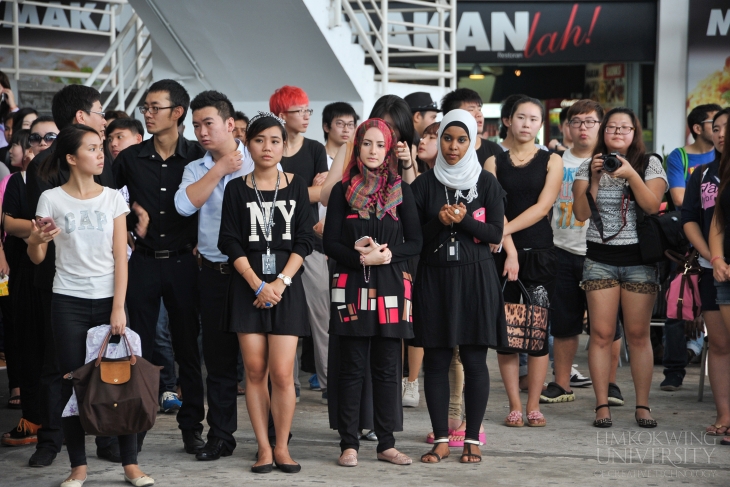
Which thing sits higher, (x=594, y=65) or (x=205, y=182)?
(x=594, y=65)

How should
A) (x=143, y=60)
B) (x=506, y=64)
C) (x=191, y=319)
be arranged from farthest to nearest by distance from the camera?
(x=506, y=64)
(x=143, y=60)
(x=191, y=319)

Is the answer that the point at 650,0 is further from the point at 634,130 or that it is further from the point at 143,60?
the point at 634,130

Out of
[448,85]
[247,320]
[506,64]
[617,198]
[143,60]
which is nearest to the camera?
[247,320]

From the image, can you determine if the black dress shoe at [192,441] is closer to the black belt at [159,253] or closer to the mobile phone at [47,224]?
the black belt at [159,253]

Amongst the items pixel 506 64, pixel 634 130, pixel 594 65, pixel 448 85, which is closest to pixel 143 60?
pixel 448 85

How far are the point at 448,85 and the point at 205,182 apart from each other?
8775 mm

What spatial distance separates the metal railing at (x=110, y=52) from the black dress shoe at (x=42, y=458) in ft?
19.3

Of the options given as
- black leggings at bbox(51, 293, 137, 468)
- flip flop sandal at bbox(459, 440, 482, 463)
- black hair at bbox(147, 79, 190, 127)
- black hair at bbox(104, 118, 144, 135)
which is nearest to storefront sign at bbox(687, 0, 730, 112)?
black hair at bbox(104, 118, 144, 135)

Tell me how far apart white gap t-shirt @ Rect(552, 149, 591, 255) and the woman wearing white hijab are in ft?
5.57

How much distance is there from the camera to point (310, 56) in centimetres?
1022

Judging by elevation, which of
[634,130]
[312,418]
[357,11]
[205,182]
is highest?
[357,11]

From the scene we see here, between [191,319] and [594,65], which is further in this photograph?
[594,65]

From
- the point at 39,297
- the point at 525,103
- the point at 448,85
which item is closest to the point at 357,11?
the point at 448,85

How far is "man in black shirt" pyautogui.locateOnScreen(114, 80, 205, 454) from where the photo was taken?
17.5 feet
